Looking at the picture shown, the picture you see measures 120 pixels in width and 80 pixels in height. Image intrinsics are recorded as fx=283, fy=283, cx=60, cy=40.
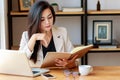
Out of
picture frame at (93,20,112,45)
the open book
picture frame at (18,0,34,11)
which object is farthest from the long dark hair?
picture frame at (93,20,112,45)

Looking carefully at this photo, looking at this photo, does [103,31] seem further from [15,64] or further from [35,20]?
[15,64]

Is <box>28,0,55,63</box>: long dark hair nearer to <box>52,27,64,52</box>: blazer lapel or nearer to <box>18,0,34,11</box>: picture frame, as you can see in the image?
<box>52,27,64,52</box>: blazer lapel

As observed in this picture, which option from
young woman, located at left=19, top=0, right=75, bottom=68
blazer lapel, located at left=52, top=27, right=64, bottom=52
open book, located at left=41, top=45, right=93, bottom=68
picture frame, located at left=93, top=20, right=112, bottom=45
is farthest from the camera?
picture frame, located at left=93, top=20, right=112, bottom=45

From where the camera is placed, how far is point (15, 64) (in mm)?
1964

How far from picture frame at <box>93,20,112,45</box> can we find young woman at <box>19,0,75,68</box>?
0.92 metres

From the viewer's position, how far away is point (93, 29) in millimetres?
3504

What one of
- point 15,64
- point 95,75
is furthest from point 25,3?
point 95,75

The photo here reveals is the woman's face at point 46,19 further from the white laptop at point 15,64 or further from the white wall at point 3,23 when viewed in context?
the white wall at point 3,23

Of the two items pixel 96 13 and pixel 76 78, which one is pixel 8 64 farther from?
pixel 96 13

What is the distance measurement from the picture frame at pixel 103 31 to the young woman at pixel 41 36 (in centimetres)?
92

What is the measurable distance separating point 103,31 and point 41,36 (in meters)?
1.32

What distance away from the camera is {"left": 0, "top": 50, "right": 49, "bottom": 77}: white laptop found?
1.92m

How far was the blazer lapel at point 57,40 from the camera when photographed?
2607mm

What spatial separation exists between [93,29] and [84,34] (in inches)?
5.2
